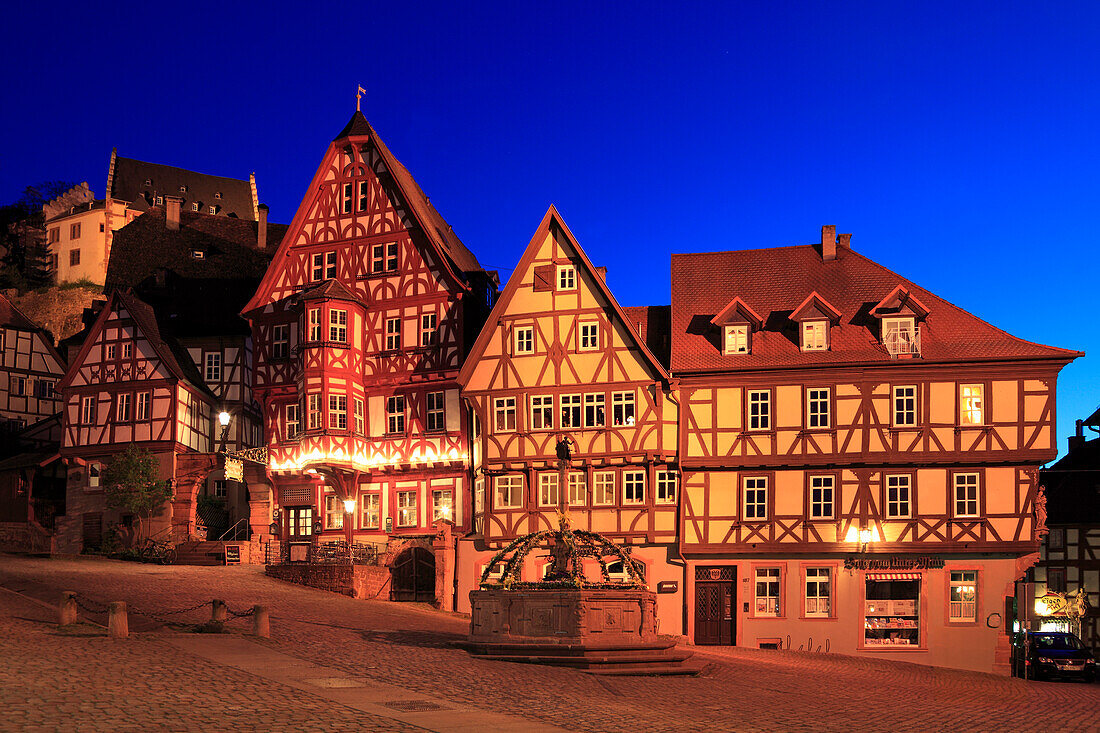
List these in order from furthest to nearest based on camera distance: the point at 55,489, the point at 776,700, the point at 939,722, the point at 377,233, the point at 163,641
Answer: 1. the point at 55,489
2. the point at 377,233
3. the point at 163,641
4. the point at 776,700
5. the point at 939,722

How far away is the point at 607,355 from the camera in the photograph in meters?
40.1

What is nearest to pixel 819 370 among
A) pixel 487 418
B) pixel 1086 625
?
pixel 487 418

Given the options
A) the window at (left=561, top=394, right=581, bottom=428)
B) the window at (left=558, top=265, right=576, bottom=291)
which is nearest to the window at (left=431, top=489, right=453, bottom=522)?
the window at (left=561, top=394, right=581, bottom=428)

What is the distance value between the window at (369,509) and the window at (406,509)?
82 centimetres

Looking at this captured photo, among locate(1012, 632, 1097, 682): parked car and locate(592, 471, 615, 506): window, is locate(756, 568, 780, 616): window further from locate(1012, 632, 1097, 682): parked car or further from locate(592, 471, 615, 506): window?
locate(1012, 632, 1097, 682): parked car

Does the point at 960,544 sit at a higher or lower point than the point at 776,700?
higher

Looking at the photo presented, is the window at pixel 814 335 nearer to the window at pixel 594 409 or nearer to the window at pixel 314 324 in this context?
the window at pixel 594 409

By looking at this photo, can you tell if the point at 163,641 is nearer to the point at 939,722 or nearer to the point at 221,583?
the point at 221,583

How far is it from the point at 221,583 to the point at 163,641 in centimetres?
1217

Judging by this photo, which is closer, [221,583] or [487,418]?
[221,583]

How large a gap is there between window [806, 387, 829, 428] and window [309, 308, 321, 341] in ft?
55.2

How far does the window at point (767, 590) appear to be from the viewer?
38.2 metres

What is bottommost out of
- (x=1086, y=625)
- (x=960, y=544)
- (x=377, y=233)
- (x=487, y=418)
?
(x=1086, y=625)

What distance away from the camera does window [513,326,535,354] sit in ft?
135
